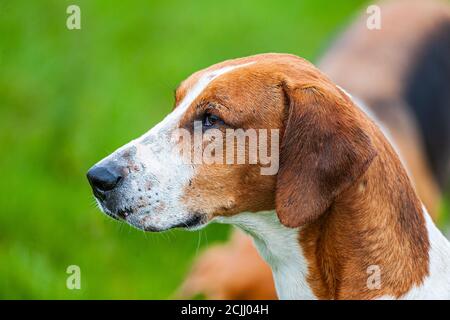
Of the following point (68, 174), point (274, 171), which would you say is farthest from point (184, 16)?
point (274, 171)

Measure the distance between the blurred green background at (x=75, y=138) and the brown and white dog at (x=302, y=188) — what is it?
1.60 m

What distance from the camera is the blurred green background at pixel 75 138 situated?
6.50 meters

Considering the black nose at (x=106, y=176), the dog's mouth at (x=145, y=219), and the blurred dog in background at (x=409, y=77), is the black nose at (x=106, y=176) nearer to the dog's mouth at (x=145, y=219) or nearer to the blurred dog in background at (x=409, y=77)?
the dog's mouth at (x=145, y=219)

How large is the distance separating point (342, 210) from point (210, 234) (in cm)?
308

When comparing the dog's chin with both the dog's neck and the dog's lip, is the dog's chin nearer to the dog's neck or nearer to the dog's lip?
the dog's lip

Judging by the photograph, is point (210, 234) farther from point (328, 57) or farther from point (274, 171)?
point (274, 171)

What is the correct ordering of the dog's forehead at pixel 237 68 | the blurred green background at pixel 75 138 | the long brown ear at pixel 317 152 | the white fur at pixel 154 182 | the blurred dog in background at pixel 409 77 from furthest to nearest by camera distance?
the blurred dog in background at pixel 409 77 < the blurred green background at pixel 75 138 < the dog's forehead at pixel 237 68 < the white fur at pixel 154 182 < the long brown ear at pixel 317 152

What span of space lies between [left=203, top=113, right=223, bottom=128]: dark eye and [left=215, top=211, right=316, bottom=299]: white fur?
0.42 meters

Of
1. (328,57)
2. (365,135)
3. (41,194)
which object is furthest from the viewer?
(328,57)

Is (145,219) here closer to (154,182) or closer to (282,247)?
(154,182)

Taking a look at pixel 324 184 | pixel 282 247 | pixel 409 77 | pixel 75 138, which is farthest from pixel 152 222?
pixel 409 77

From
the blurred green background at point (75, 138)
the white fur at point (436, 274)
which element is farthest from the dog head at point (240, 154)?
the blurred green background at point (75, 138)

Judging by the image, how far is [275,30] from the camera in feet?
35.3

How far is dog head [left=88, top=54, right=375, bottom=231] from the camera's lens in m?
4.16
